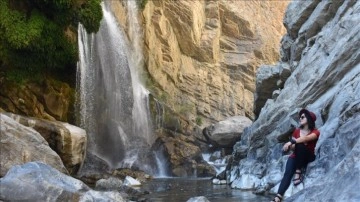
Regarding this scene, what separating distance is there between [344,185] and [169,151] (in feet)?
63.4

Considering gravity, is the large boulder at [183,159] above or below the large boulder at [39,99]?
below

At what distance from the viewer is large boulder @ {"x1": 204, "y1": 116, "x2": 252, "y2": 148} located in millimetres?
→ 29016

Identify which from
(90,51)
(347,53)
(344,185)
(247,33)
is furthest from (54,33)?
(247,33)

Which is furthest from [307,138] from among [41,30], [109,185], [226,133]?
[226,133]

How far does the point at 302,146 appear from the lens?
26.0ft

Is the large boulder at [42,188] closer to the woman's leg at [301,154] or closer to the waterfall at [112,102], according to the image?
the woman's leg at [301,154]

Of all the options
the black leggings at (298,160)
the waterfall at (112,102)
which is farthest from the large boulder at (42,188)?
the waterfall at (112,102)

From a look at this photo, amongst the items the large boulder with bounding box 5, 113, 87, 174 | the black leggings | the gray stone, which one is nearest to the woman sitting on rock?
the black leggings

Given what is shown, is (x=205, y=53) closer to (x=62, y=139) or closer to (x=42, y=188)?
(x=62, y=139)

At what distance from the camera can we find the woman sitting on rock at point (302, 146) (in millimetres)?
7789

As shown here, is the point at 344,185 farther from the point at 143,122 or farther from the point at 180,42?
the point at 180,42

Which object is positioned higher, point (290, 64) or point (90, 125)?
point (290, 64)

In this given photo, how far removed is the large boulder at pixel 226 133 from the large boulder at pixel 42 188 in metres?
21.2

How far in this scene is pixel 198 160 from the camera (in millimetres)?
24922
